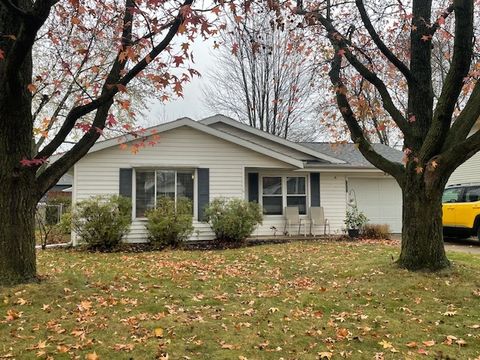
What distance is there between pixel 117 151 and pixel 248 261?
6.14 m

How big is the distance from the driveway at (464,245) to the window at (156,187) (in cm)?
831

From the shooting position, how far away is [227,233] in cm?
1323

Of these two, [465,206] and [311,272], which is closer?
[311,272]

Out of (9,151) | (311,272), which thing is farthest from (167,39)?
(311,272)

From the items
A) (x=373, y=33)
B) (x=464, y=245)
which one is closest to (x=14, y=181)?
(x=373, y=33)

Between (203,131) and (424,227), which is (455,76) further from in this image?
(203,131)

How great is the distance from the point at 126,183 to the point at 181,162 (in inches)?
74.5

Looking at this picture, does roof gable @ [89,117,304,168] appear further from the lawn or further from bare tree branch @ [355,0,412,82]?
bare tree branch @ [355,0,412,82]

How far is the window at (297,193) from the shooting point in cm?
1592

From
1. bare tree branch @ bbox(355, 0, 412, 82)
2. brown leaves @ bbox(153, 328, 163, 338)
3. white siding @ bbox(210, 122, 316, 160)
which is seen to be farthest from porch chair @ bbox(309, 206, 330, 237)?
brown leaves @ bbox(153, 328, 163, 338)

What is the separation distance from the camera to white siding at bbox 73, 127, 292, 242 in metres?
13.4

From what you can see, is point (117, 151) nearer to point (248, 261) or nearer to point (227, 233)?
point (227, 233)

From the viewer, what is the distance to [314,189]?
52.5 ft

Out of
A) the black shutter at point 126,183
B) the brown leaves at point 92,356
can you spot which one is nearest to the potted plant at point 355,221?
the black shutter at point 126,183
